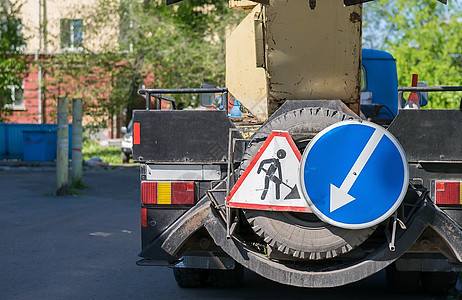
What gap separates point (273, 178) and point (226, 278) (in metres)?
1.97

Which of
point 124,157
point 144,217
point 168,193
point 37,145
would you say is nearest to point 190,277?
point 144,217

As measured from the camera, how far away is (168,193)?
220 inches

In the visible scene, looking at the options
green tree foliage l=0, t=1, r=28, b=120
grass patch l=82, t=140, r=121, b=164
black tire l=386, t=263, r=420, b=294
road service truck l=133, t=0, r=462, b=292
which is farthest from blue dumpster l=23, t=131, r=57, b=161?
road service truck l=133, t=0, r=462, b=292

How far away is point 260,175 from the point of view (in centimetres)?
503

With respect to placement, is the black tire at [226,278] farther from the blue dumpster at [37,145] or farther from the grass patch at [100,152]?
the grass patch at [100,152]

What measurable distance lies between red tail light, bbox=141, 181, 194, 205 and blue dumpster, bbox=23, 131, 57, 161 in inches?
751

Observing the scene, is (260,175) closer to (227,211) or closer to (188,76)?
(227,211)

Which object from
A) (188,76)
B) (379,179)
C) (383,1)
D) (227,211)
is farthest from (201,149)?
(188,76)

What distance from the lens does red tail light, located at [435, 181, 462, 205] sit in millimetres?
5316

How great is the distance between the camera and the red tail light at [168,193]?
219 inches

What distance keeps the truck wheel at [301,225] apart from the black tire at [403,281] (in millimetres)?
1660

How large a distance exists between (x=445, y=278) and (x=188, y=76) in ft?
76.7

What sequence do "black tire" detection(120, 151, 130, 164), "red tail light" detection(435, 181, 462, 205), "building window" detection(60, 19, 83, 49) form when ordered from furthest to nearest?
1. "building window" detection(60, 19, 83, 49)
2. "black tire" detection(120, 151, 130, 164)
3. "red tail light" detection(435, 181, 462, 205)

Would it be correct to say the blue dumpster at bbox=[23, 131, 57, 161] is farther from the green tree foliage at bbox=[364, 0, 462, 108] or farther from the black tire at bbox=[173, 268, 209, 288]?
the black tire at bbox=[173, 268, 209, 288]
